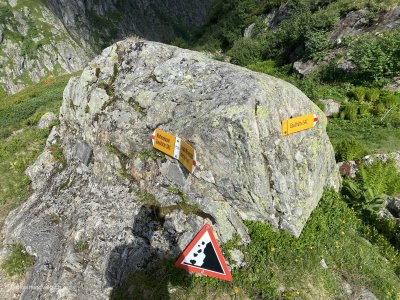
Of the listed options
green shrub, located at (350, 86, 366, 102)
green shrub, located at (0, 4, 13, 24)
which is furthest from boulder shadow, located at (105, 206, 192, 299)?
green shrub, located at (0, 4, 13, 24)

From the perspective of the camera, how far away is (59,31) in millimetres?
97438

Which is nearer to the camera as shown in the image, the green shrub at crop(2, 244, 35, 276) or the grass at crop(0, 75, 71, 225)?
the green shrub at crop(2, 244, 35, 276)

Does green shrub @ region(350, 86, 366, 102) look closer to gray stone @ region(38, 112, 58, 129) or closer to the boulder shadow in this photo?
the boulder shadow

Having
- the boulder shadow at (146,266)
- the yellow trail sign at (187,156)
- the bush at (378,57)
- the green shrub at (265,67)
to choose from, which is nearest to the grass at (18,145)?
the boulder shadow at (146,266)

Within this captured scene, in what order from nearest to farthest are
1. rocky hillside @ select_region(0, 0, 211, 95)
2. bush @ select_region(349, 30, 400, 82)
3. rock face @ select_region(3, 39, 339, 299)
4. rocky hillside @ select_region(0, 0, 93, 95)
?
rock face @ select_region(3, 39, 339, 299) < bush @ select_region(349, 30, 400, 82) < rocky hillside @ select_region(0, 0, 93, 95) < rocky hillside @ select_region(0, 0, 211, 95)

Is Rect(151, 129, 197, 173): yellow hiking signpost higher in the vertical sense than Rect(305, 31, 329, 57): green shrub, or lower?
higher

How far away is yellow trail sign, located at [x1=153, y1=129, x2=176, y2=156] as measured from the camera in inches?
349

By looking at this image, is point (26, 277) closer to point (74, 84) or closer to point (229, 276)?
point (229, 276)

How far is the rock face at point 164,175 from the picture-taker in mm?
8211

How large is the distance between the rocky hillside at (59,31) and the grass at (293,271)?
296 feet

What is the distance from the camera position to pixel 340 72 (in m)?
20.0

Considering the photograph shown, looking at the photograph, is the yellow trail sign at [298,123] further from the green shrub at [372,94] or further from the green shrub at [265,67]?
the green shrub at [265,67]

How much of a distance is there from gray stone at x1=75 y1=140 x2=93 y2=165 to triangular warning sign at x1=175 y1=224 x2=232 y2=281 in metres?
5.48

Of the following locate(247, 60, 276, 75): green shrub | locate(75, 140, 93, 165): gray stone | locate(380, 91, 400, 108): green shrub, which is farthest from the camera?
locate(247, 60, 276, 75): green shrub
